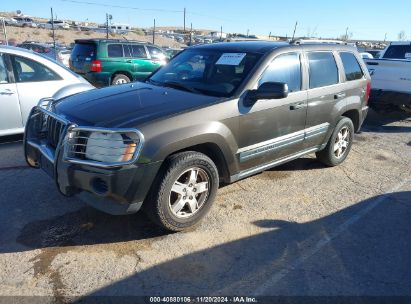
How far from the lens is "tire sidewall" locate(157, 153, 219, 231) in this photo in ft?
11.2

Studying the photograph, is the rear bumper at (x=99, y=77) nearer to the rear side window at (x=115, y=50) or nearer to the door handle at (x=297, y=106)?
the rear side window at (x=115, y=50)

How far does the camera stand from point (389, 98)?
28.4 feet

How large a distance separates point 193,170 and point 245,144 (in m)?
0.73

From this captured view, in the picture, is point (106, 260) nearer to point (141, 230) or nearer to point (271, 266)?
point (141, 230)

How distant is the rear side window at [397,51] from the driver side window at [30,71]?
368 inches

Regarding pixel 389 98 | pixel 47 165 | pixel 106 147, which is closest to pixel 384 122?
pixel 389 98

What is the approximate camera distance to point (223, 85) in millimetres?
A: 4117

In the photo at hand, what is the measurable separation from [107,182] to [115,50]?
953 centimetres

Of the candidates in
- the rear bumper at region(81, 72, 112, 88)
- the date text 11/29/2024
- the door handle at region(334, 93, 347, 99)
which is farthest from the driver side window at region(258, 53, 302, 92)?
the rear bumper at region(81, 72, 112, 88)

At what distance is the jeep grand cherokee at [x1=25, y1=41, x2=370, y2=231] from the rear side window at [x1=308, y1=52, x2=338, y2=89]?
1cm

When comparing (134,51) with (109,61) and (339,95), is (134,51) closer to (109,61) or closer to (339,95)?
(109,61)

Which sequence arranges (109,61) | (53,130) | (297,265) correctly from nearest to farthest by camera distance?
(297,265) → (53,130) → (109,61)

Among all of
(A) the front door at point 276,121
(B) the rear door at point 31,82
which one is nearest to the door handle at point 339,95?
(A) the front door at point 276,121

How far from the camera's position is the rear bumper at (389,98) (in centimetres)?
846
